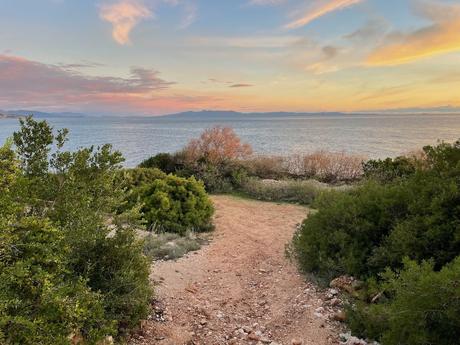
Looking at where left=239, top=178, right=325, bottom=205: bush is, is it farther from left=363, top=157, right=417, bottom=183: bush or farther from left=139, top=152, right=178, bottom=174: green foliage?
left=139, top=152, right=178, bottom=174: green foliage

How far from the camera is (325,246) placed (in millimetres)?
5332

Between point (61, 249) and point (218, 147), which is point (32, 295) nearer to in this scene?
point (61, 249)

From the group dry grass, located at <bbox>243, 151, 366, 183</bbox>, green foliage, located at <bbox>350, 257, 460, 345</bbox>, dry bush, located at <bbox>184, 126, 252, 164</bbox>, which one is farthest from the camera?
dry grass, located at <bbox>243, 151, 366, 183</bbox>

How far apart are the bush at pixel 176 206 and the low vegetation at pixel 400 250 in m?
3.52

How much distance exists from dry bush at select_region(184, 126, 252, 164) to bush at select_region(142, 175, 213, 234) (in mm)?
6292

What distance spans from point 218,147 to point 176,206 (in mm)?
8064

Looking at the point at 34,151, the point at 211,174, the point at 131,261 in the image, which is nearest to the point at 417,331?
the point at 131,261

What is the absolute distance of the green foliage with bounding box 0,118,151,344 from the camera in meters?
2.43

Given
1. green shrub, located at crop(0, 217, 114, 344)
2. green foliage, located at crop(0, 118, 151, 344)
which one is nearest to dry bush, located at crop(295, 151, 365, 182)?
green foliage, located at crop(0, 118, 151, 344)

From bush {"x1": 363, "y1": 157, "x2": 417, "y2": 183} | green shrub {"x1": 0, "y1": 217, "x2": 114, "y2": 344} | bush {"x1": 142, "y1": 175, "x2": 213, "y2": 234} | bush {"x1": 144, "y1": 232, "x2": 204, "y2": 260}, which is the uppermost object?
green shrub {"x1": 0, "y1": 217, "x2": 114, "y2": 344}

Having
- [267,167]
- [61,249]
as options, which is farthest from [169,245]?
[267,167]

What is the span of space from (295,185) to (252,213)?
281 cm

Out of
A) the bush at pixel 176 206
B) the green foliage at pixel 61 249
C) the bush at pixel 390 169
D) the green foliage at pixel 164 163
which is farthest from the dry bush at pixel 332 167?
the green foliage at pixel 61 249

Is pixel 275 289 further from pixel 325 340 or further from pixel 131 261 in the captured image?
pixel 131 261
